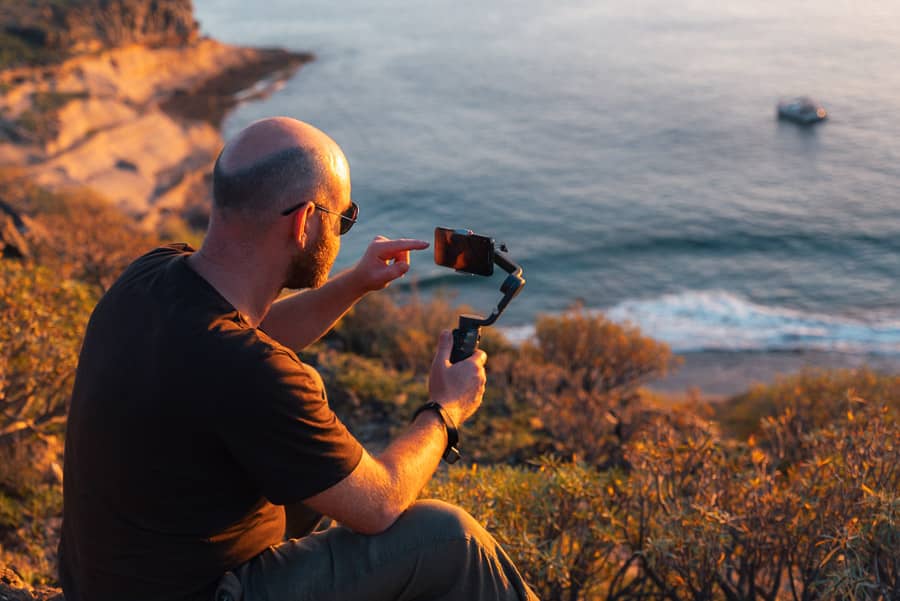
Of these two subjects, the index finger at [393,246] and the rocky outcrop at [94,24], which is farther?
the rocky outcrop at [94,24]

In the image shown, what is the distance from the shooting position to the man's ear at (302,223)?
109 inches

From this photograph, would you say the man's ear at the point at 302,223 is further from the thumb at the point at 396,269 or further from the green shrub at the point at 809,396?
the green shrub at the point at 809,396

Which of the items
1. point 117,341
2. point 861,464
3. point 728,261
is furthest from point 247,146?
point 728,261

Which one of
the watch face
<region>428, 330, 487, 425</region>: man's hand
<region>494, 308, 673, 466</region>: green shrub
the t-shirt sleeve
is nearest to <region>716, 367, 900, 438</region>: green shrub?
<region>494, 308, 673, 466</region>: green shrub

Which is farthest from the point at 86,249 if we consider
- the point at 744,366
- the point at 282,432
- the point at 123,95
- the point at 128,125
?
the point at 123,95

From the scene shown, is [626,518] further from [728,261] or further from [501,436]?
[728,261]

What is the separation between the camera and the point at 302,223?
279 centimetres

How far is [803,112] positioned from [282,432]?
46438 mm

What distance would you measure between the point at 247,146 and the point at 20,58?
40542mm

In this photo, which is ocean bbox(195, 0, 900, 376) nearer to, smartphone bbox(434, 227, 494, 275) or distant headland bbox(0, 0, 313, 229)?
distant headland bbox(0, 0, 313, 229)

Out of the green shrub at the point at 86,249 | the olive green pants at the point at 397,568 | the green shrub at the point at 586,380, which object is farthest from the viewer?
the green shrub at the point at 86,249

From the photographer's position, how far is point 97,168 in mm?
31281

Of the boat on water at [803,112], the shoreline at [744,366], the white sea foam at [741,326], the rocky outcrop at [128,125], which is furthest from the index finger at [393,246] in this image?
the boat on water at [803,112]

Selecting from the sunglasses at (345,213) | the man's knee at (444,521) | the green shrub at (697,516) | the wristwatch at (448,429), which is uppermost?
the sunglasses at (345,213)
